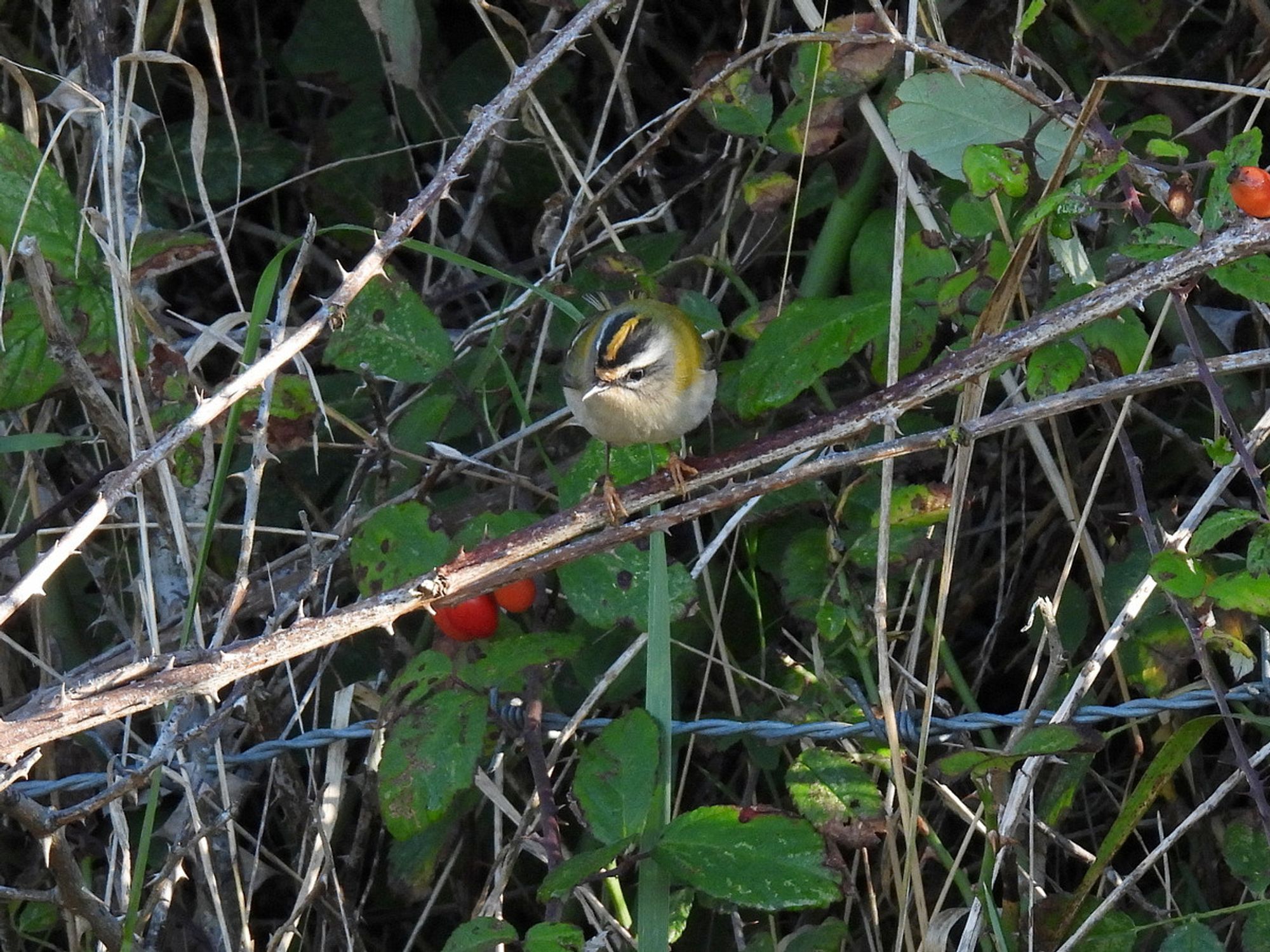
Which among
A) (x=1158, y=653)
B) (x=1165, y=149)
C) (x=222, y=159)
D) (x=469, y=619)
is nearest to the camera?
(x=1165, y=149)

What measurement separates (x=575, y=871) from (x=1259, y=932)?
1319mm

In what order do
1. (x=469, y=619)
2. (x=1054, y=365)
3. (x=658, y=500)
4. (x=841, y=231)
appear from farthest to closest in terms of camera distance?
(x=841, y=231)
(x=469, y=619)
(x=658, y=500)
(x=1054, y=365)

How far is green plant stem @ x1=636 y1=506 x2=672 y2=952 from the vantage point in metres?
2.32

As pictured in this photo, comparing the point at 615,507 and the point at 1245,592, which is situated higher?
the point at 615,507

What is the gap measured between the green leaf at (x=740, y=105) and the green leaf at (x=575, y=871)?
163cm

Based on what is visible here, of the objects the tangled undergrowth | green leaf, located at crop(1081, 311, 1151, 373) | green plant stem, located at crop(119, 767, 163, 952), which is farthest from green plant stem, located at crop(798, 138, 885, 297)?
green plant stem, located at crop(119, 767, 163, 952)

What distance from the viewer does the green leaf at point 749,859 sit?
227cm

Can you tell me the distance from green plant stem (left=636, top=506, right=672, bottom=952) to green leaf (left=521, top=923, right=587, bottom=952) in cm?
17

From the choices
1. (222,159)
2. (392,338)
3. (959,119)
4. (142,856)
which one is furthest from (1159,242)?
(222,159)

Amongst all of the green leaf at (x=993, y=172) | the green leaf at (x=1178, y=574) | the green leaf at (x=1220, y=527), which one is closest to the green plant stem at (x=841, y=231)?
the green leaf at (x=993, y=172)

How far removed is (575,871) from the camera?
219 centimetres

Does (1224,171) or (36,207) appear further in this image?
(36,207)

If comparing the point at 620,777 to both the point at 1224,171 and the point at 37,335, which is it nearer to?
the point at 1224,171

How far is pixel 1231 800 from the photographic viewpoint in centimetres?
320
